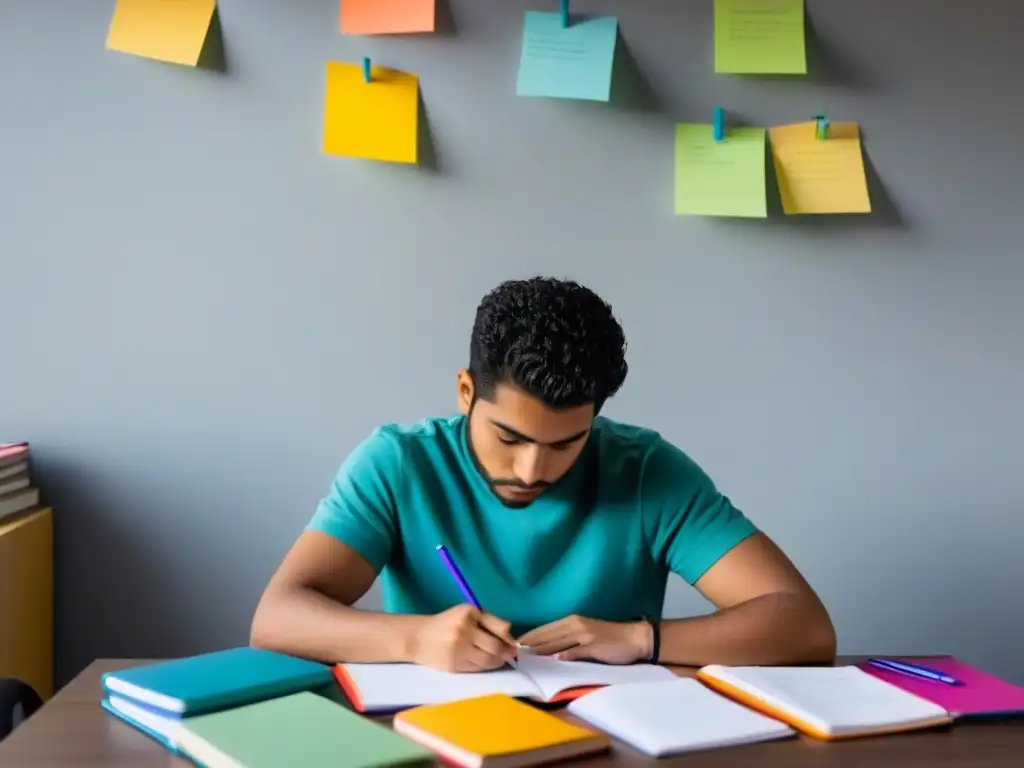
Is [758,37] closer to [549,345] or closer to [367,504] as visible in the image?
[549,345]

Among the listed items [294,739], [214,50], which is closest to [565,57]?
[214,50]

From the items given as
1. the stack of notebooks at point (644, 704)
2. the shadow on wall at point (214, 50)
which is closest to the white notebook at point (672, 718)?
the stack of notebooks at point (644, 704)

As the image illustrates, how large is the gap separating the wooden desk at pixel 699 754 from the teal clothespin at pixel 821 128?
1096mm

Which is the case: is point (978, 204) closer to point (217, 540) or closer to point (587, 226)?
point (587, 226)

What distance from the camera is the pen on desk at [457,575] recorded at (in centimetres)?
128

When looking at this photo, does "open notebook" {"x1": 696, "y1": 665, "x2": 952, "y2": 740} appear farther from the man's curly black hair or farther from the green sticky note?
the green sticky note

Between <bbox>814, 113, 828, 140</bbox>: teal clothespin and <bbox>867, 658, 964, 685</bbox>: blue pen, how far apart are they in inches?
37.2

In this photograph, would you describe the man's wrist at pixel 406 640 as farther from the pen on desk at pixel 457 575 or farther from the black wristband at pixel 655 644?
the black wristband at pixel 655 644

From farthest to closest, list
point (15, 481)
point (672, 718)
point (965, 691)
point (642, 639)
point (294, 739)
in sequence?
point (15, 481) → point (642, 639) → point (965, 691) → point (672, 718) → point (294, 739)

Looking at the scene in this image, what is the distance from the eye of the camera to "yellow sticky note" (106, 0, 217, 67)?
1709 mm

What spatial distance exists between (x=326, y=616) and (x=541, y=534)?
31 cm

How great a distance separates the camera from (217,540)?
5.83ft

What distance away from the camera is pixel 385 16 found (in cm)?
175

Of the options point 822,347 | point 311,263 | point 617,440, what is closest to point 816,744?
point 617,440
